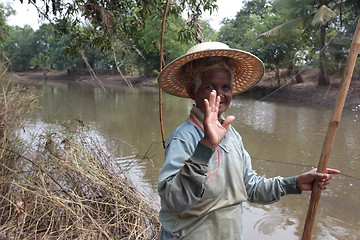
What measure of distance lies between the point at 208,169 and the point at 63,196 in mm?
2008

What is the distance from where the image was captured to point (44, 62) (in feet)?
115

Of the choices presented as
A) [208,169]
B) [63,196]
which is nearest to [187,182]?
[208,169]

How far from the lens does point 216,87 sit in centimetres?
117

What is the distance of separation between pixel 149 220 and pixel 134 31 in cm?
155

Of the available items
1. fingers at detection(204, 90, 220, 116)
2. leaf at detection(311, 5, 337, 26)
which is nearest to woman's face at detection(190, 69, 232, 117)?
fingers at detection(204, 90, 220, 116)

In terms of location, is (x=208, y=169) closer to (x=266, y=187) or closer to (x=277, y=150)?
(x=266, y=187)

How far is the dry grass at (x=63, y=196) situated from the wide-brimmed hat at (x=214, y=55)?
1210mm

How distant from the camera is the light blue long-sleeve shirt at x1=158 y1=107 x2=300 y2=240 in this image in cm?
89

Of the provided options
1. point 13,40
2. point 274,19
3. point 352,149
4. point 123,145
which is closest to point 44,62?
point 13,40

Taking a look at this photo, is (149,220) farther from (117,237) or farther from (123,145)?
(123,145)

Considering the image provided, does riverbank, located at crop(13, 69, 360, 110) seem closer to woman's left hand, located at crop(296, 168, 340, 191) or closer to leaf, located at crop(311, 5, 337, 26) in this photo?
leaf, located at crop(311, 5, 337, 26)

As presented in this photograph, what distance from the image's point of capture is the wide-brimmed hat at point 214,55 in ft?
3.92

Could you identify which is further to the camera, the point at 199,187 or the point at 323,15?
the point at 323,15

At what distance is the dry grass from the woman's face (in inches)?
55.3
